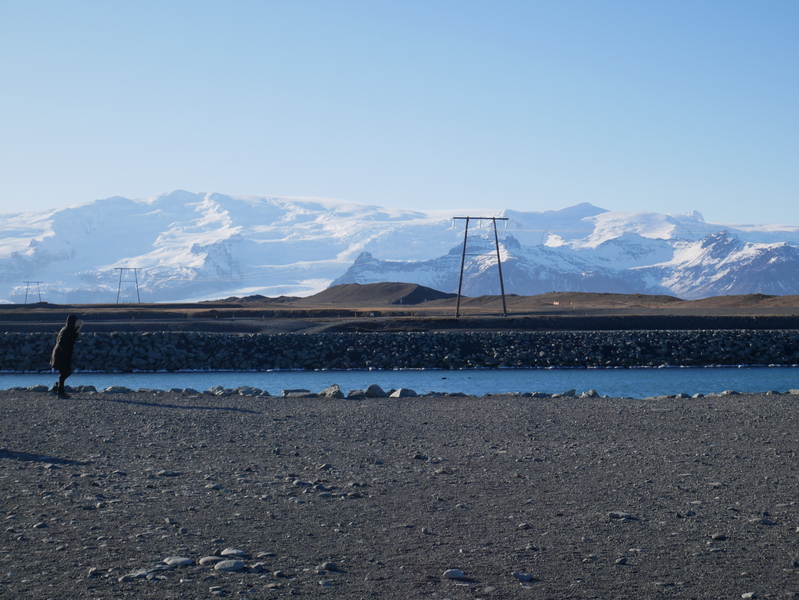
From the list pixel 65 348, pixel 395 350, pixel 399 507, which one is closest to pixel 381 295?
pixel 395 350

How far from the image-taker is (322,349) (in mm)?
39969

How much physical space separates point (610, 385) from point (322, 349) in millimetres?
16730

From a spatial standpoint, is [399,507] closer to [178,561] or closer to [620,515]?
[620,515]

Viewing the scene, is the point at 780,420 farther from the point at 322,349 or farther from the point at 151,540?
the point at 322,349

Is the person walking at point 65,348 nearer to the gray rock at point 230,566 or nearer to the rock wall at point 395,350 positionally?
the gray rock at point 230,566

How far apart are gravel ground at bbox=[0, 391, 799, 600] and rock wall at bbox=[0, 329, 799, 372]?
2503 cm

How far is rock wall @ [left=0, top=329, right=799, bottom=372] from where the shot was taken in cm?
3859

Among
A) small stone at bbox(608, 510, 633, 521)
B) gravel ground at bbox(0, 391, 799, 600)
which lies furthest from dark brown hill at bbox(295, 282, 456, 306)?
small stone at bbox(608, 510, 633, 521)

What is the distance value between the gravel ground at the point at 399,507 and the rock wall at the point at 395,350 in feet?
82.1

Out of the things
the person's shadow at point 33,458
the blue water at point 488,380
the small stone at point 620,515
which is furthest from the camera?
the blue water at point 488,380

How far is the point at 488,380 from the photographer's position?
30406 mm

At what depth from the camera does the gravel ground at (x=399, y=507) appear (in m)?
5.50

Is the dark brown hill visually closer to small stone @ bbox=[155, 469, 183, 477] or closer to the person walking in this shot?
the person walking

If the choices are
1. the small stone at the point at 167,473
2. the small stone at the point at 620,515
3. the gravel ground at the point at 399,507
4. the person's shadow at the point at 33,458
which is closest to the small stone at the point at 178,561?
the gravel ground at the point at 399,507
